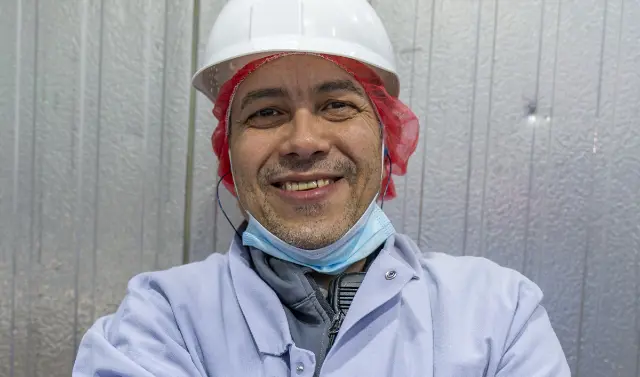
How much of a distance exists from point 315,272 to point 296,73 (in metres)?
0.39

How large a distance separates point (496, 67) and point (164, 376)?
1001 millimetres

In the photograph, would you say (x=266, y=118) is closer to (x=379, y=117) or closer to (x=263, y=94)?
(x=263, y=94)

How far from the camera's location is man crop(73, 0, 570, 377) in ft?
2.80

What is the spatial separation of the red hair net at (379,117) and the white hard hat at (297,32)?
0.09 ft

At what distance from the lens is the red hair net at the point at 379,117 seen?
3.28ft

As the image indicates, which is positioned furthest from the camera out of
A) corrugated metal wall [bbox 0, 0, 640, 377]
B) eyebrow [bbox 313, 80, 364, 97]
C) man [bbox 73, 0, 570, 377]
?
corrugated metal wall [bbox 0, 0, 640, 377]

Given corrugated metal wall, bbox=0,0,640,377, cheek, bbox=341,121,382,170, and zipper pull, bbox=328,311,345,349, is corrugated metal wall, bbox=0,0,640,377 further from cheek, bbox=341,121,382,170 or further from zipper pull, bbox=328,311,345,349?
zipper pull, bbox=328,311,345,349

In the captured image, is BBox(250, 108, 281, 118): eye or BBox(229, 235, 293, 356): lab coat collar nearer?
BBox(229, 235, 293, 356): lab coat collar

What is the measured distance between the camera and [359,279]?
957 mm

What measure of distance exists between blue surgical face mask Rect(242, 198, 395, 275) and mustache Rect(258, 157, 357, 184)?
10 cm

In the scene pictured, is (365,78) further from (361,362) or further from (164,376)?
(164,376)

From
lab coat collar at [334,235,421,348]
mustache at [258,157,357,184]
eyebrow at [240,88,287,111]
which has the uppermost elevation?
eyebrow at [240,88,287,111]

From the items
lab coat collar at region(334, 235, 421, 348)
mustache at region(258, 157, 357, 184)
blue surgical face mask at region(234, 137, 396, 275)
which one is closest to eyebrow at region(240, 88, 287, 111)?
mustache at region(258, 157, 357, 184)

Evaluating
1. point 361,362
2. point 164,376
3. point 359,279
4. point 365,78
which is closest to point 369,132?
point 365,78
